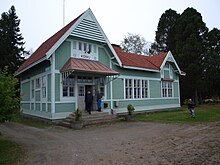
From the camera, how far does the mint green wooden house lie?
17469 mm

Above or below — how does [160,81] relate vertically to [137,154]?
above

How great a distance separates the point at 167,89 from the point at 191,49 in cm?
943

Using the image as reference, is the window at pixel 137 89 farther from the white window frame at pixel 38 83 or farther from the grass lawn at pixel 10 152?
the grass lawn at pixel 10 152

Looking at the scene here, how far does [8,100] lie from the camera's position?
31.2 feet

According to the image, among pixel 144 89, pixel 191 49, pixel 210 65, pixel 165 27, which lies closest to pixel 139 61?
pixel 144 89

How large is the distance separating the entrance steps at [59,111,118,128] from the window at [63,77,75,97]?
1660 millimetres

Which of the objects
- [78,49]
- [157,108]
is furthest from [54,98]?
[157,108]

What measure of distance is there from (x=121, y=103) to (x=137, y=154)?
14274mm

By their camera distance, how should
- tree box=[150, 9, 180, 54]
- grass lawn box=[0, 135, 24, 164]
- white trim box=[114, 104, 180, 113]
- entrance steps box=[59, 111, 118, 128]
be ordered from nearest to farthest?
grass lawn box=[0, 135, 24, 164]
entrance steps box=[59, 111, 118, 128]
white trim box=[114, 104, 180, 113]
tree box=[150, 9, 180, 54]

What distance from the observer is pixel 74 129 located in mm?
15047

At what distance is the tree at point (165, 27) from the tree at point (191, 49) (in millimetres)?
4621

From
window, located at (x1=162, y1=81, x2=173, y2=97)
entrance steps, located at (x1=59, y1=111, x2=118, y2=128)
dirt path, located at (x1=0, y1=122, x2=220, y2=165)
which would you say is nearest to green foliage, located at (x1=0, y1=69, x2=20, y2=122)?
dirt path, located at (x1=0, y1=122, x2=220, y2=165)

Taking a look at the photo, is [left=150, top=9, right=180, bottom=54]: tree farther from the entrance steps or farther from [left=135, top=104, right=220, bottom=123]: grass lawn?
the entrance steps

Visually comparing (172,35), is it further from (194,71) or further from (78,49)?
(78,49)
